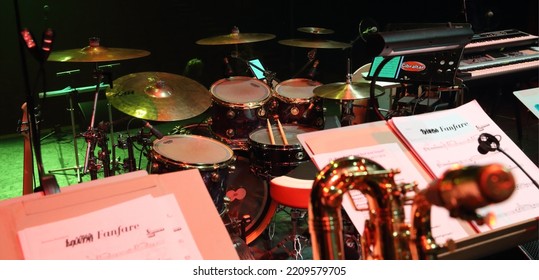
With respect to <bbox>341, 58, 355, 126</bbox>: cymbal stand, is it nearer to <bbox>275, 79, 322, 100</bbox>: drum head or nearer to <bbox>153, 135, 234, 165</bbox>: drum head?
<bbox>275, 79, 322, 100</bbox>: drum head

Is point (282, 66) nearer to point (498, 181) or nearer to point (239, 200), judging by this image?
point (239, 200)

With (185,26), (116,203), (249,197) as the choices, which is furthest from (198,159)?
(185,26)

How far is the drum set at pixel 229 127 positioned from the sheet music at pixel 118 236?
1529 mm

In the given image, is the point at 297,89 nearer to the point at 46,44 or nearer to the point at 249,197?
the point at 249,197

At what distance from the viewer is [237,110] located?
130 inches

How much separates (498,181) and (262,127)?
281 centimetres

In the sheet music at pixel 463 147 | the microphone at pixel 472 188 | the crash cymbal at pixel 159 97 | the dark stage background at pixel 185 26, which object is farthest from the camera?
the dark stage background at pixel 185 26

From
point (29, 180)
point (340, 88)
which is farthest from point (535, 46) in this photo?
point (29, 180)

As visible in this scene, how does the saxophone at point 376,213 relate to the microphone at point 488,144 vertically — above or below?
above

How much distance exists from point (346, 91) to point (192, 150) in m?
1.06

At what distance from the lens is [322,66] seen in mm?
6555

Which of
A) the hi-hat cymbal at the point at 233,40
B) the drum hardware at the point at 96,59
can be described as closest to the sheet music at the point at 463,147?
the drum hardware at the point at 96,59

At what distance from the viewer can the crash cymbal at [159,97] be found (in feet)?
9.61

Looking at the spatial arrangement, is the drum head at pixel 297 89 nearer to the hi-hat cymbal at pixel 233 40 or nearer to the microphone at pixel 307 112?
the microphone at pixel 307 112
